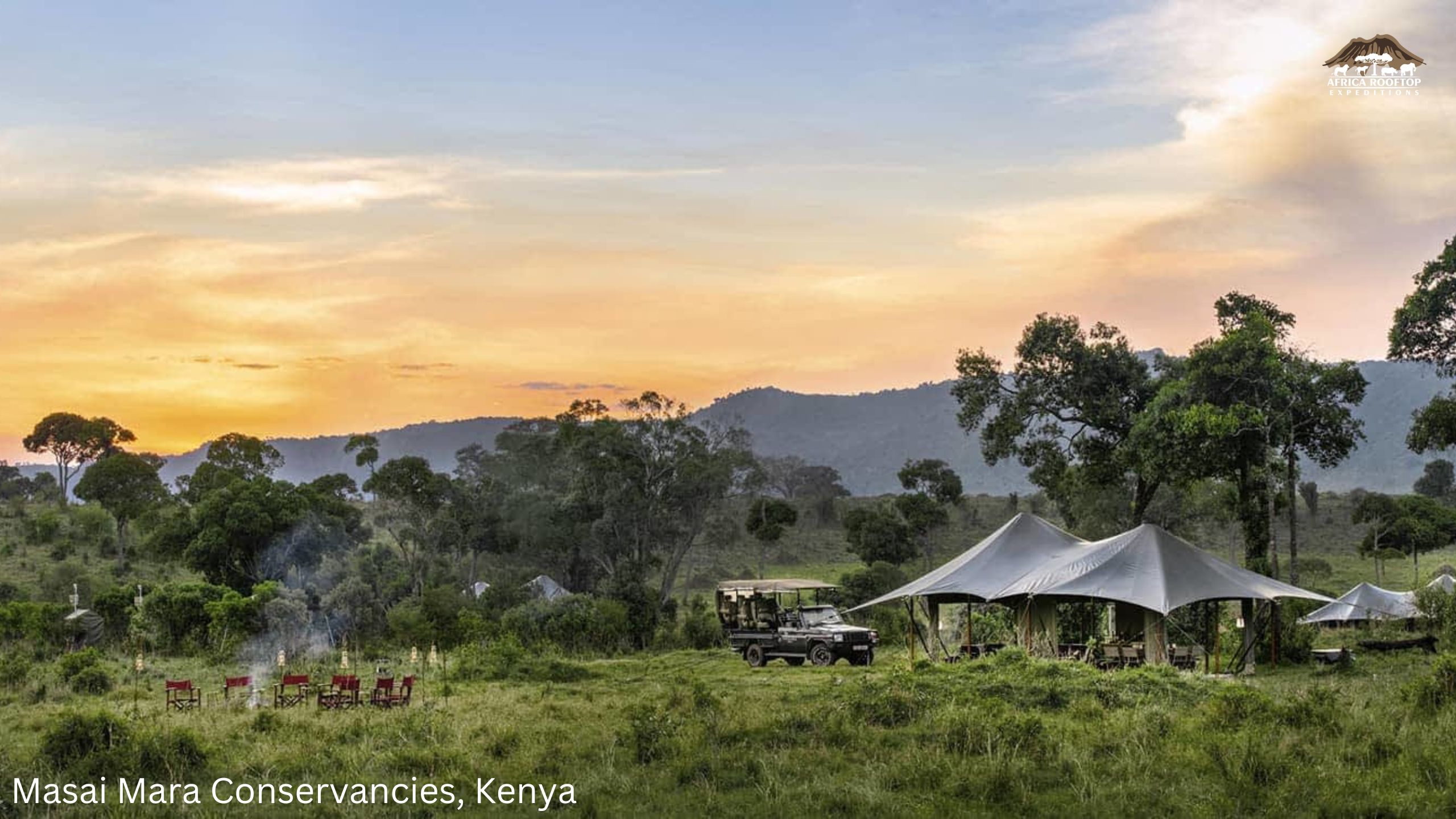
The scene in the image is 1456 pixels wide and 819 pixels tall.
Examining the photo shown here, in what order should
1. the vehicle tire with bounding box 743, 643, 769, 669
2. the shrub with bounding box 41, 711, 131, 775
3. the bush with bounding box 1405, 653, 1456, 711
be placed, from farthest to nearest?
1. the vehicle tire with bounding box 743, 643, 769, 669
2. the bush with bounding box 1405, 653, 1456, 711
3. the shrub with bounding box 41, 711, 131, 775

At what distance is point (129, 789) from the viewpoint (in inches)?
531

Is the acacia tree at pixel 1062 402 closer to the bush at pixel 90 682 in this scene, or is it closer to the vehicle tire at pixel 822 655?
the vehicle tire at pixel 822 655

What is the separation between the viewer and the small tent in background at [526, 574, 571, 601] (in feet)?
151

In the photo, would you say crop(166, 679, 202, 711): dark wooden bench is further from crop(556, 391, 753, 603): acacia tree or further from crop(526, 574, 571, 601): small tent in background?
crop(556, 391, 753, 603): acacia tree

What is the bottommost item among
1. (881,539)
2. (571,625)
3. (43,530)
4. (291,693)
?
(571,625)

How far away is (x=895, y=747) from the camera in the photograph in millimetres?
15305

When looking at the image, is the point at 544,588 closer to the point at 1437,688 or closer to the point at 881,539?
the point at 881,539

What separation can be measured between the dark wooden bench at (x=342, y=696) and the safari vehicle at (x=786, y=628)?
1188 cm

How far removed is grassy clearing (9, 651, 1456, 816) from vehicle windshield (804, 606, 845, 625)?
29.3 ft

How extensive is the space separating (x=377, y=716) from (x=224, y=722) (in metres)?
2.15

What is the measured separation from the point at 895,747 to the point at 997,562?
45.5 ft

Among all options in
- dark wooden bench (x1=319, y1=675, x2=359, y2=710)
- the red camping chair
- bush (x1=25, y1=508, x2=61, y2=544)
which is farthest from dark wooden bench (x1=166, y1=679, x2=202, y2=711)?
bush (x1=25, y1=508, x2=61, y2=544)

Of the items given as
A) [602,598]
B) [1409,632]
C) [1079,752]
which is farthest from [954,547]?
[1079,752]

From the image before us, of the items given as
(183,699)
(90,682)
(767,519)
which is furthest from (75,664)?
(767,519)
